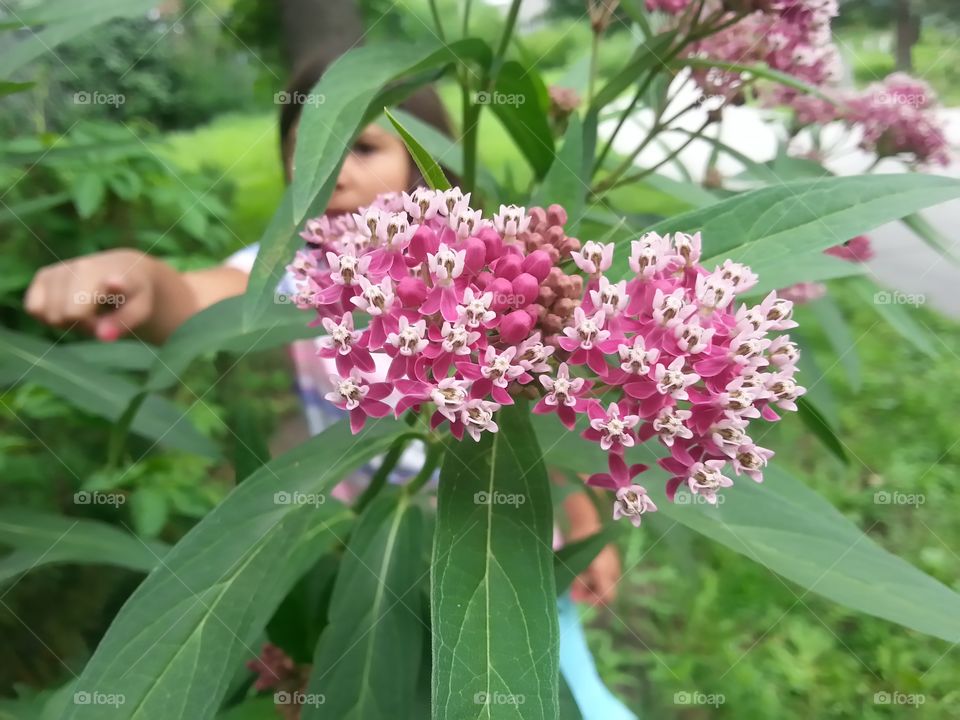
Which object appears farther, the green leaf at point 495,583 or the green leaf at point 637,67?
→ the green leaf at point 637,67

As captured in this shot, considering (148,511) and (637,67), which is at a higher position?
(637,67)

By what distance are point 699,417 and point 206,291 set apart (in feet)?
4.25

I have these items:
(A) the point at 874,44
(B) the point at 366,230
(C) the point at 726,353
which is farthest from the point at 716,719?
(A) the point at 874,44

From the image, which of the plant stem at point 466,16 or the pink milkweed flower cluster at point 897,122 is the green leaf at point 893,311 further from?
the plant stem at point 466,16

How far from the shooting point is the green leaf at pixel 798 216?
57 centimetres

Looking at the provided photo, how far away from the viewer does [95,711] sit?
1.75 ft

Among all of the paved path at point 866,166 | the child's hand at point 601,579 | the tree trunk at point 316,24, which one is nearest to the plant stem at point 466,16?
the paved path at point 866,166

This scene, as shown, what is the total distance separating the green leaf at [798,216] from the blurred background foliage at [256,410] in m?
0.43

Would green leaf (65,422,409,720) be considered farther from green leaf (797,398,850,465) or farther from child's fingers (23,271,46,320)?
child's fingers (23,271,46,320)

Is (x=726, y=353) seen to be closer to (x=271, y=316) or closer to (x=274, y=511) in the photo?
(x=274, y=511)

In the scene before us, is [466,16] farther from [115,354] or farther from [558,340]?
[115,354]

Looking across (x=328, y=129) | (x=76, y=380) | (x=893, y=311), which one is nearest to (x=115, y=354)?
(x=76, y=380)

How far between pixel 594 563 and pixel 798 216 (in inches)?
44.4

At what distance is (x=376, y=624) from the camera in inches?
28.5
